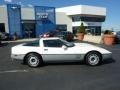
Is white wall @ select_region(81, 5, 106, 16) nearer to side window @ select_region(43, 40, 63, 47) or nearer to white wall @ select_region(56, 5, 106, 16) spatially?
white wall @ select_region(56, 5, 106, 16)

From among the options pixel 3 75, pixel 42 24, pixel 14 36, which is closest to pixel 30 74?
pixel 3 75

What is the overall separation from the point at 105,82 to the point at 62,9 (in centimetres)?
6214

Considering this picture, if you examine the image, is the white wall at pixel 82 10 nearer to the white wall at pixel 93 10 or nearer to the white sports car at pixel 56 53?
the white wall at pixel 93 10

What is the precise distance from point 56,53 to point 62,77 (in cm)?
223

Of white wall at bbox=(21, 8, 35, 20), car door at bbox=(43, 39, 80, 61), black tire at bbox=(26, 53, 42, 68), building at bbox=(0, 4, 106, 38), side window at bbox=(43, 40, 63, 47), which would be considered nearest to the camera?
car door at bbox=(43, 39, 80, 61)

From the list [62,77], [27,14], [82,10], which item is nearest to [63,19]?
[82,10]

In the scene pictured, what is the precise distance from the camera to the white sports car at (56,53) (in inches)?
408

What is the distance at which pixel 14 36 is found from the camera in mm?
39844

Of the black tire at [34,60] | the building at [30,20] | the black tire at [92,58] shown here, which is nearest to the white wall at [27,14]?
the building at [30,20]

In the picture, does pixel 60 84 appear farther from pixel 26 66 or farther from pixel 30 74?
pixel 26 66

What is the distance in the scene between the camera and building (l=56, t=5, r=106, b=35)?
57.6 m

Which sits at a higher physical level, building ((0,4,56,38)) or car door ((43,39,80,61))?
building ((0,4,56,38))

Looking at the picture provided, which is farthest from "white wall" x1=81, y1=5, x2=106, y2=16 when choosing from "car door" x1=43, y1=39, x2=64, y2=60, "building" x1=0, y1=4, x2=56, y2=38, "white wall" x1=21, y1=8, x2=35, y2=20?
"car door" x1=43, y1=39, x2=64, y2=60

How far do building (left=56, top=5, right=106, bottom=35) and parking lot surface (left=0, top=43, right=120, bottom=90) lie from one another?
147ft
